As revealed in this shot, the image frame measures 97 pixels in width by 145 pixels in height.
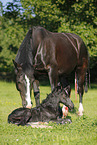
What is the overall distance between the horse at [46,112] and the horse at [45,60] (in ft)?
0.72

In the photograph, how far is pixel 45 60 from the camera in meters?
7.81

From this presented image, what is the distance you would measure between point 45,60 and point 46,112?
1.76 metres

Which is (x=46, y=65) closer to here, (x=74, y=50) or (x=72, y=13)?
(x=74, y=50)

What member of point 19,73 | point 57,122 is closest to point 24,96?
point 19,73

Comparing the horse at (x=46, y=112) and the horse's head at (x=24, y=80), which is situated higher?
the horse's head at (x=24, y=80)

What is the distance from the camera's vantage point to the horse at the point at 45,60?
280 inches

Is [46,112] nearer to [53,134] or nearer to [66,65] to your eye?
[53,134]

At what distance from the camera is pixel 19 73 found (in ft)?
23.4

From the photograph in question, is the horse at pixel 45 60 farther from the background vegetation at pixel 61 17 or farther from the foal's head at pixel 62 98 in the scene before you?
the background vegetation at pixel 61 17

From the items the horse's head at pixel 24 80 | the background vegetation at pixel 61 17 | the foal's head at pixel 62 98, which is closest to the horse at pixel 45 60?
the horse's head at pixel 24 80

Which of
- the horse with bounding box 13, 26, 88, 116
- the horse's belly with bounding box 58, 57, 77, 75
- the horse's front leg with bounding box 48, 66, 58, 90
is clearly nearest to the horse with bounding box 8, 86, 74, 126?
the horse with bounding box 13, 26, 88, 116

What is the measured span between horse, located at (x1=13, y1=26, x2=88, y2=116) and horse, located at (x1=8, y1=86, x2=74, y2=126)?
221mm

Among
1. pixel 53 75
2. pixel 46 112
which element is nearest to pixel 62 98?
pixel 46 112

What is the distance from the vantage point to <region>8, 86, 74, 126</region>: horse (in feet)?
21.9
